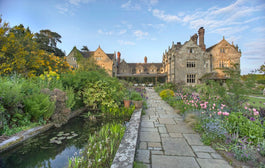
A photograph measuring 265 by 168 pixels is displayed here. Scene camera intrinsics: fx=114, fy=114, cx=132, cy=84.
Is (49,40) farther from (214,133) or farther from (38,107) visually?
(214,133)

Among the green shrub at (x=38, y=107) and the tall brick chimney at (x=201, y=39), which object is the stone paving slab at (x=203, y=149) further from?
the tall brick chimney at (x=201, y=39)

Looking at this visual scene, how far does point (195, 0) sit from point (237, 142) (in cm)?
711

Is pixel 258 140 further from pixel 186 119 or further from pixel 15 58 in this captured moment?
pixel 15 58

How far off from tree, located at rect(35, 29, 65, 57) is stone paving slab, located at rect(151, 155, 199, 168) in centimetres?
3358

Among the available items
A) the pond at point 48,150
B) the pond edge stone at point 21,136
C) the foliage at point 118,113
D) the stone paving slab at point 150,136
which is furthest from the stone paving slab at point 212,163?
the pond edge stone at point 21,136

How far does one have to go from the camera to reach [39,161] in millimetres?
2053

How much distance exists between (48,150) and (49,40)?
35307mm

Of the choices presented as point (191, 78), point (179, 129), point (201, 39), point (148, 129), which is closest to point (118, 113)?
point (148, 129)

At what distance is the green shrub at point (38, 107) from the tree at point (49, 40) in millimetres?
30454

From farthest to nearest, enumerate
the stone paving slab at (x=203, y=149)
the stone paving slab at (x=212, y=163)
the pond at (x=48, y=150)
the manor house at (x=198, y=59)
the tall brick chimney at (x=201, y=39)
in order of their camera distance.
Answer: the tall brick chimney at (x=201, y=39), the manor house at (x=198, y=59), the stone paving slab at (x=203, y=149), the pond at (x=48, y=150), the stone paving slab at (x=212, y=163)

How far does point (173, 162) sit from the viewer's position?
1757mm

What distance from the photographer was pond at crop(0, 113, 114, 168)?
197 centimetres

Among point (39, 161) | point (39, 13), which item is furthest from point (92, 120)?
point (39, 13)

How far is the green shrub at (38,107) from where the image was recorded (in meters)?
3.01
